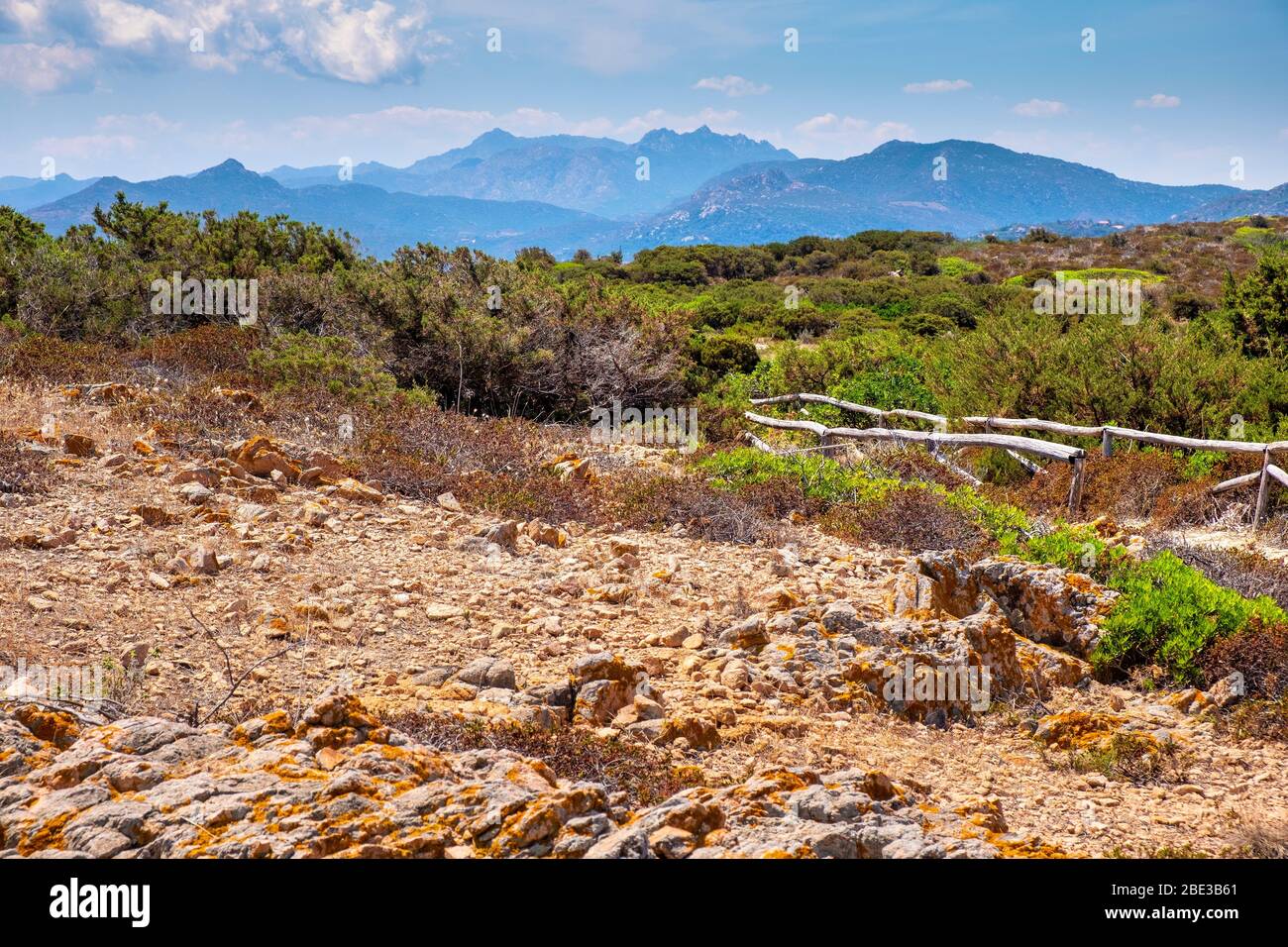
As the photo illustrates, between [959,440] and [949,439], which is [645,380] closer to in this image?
[949,439]

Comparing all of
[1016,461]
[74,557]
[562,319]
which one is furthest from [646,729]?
[562,319]

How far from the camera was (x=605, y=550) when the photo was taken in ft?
21.2

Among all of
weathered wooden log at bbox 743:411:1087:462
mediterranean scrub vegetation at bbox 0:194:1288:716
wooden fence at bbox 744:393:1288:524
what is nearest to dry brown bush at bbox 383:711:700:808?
mediterranean scrub vegetation at bbox 0:194:1288:716

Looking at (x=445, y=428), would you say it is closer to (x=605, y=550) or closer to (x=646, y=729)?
(x=605, y=550)

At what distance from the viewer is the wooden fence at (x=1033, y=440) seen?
8.11m

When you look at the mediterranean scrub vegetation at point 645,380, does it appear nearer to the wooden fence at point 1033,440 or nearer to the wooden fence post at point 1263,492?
the wooden fence at point 1033,440

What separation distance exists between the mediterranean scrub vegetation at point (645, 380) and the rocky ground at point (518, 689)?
49 centimetres

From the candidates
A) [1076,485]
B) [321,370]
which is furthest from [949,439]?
[321,370]

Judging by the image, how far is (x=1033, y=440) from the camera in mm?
9203

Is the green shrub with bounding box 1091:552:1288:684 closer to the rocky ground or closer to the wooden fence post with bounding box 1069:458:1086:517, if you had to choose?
the rocky ground
